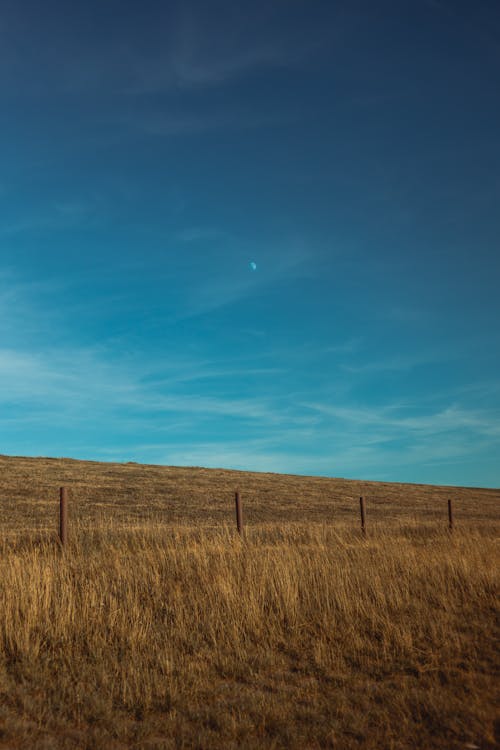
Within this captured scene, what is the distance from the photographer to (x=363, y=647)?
7004 millimetres

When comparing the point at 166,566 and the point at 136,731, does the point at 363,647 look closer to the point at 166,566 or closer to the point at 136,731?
the point at 136,731

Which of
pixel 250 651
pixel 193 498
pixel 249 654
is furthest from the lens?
pixel 193 498

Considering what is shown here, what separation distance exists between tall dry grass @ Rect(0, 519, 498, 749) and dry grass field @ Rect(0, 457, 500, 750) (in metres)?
0.02

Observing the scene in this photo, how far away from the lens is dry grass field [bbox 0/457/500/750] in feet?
16.1

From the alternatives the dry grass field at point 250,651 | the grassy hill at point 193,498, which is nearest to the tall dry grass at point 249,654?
the dry grass field at point 250,651

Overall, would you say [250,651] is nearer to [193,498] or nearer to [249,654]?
[249,654]

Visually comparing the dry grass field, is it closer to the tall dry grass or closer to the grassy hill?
the tall dry grass

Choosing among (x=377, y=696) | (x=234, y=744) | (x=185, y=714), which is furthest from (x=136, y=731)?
(x=377, y=696)

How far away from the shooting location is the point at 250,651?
23.3 feet

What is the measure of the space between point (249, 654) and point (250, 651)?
0.16 meters

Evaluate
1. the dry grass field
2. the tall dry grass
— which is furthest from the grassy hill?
the tall dry grass

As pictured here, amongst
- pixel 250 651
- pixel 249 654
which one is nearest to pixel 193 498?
pixel 250 651

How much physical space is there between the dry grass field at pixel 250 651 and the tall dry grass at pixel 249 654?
21 millimetres

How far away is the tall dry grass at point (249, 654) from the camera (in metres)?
4.91
